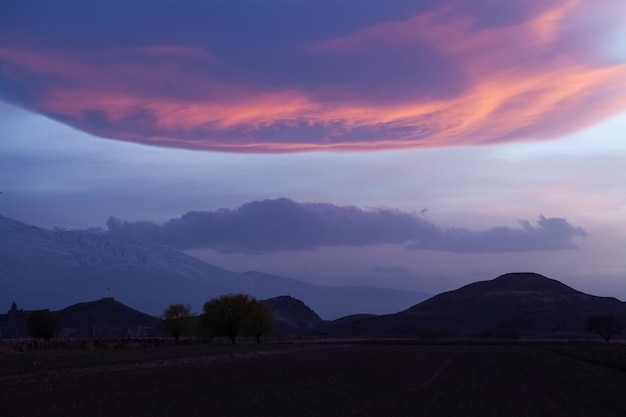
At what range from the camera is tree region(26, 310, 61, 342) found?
518 feet

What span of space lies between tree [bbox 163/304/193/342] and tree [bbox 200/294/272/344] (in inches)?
476

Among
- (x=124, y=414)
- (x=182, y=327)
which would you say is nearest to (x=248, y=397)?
Result: (x=124, y=414)

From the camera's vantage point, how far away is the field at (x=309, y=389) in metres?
30.2

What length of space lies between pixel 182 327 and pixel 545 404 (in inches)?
4756

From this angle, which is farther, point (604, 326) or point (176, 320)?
point (604, 326)

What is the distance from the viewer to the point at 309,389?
126ft

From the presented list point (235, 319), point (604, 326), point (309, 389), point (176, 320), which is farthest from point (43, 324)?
point (309, 389)

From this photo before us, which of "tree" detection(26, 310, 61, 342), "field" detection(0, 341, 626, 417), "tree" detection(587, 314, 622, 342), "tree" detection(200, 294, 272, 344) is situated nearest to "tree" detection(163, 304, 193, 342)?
"tree" detection(200, 294, 272, 344)

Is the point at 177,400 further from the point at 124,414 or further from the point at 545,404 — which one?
the point at 545,404

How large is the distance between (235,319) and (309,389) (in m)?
98.0

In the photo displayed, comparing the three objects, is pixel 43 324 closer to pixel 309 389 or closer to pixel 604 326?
pixel 604 326

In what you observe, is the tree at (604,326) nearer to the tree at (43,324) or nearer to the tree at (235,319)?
the tree at (235,319)

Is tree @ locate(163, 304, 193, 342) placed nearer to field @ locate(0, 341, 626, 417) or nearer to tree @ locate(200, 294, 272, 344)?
tree @ locate(200, 294, 272, 344)

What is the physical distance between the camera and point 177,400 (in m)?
33.4
